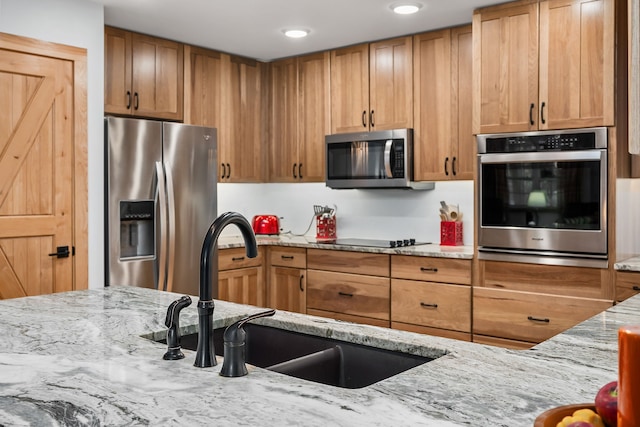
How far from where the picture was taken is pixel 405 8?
12.2ft

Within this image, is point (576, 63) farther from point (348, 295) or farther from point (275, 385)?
point (275, 385)

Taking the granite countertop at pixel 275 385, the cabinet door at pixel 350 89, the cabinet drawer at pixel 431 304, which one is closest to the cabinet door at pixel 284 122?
the cabinet door at pixel 350 89

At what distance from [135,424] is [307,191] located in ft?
14.5

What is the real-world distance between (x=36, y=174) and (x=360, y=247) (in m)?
2.15

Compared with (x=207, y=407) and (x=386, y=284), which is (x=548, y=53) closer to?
(x=386, y=284)

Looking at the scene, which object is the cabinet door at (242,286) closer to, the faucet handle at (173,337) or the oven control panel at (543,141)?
the oven control panel at (543,141)

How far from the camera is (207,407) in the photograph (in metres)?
1.07

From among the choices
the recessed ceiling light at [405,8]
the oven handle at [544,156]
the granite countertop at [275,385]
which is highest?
the recessed ceiling light at [405,8]

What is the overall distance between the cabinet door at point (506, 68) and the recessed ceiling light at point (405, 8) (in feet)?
1.27

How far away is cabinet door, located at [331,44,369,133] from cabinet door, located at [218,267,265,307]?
1346 mm

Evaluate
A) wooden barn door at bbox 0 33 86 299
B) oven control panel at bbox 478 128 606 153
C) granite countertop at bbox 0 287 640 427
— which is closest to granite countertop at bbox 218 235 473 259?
oven control panel at bbox 478 128 606 153

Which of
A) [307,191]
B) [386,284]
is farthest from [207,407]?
[307,191]

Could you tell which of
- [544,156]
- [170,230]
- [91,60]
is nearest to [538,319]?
[544,156]

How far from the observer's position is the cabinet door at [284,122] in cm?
509
